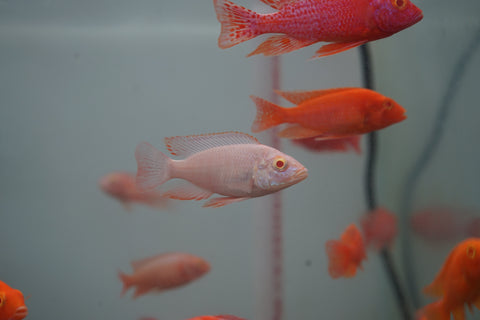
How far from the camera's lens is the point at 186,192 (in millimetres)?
808

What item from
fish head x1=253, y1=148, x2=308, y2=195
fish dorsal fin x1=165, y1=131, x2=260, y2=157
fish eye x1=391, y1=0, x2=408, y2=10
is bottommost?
fish head x1=253, y1=148, x2=308, y2=195

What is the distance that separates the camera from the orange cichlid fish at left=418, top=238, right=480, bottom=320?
113 centimetres

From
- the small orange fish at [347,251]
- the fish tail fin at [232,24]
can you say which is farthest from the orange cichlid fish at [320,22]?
the small orange fish at [347,251]

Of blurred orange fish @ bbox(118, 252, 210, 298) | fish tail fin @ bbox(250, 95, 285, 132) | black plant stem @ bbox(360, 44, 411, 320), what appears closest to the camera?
fish tail fin @ bbox(250, 95, 285, 132)

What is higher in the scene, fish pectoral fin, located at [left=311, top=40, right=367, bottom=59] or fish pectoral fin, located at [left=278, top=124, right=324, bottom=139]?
fish pectoral fin, located at [left=311, top=40, right=367, bottom=59]

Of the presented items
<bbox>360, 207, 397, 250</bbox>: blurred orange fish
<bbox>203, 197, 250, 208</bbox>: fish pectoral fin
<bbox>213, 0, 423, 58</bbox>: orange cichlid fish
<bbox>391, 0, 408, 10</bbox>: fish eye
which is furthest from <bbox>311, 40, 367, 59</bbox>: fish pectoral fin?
<bbox>360, 207, 397, 250</bbox>: blurred orange fish

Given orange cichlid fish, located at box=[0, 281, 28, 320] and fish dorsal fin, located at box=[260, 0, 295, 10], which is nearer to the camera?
fish dorsal fin, located at box=[260, 0, 295, 10]

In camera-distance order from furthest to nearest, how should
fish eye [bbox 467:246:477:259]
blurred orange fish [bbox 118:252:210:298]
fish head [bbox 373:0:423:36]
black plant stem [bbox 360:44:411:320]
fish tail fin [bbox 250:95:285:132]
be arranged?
black plant stem [bbox 360:44:411:320] < blurred orange fish [bbox 118:252:210:298] < fish eye [bbox 467:246:477:259] < fish tail fin [bbox 250:95:285:132] < fish head [bbox 373:0:423:36]

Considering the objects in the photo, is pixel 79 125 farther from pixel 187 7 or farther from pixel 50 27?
pixel 187 7

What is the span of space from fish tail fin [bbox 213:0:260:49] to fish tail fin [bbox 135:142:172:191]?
1.00ft

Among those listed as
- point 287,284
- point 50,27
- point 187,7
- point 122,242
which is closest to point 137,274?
point 122,242

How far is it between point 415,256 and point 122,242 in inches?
80.9

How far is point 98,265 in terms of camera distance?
233cm

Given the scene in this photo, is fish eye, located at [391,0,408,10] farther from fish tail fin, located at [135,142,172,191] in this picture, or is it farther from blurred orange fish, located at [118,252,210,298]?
blurred orange fish, located at [118,252,210,298]
